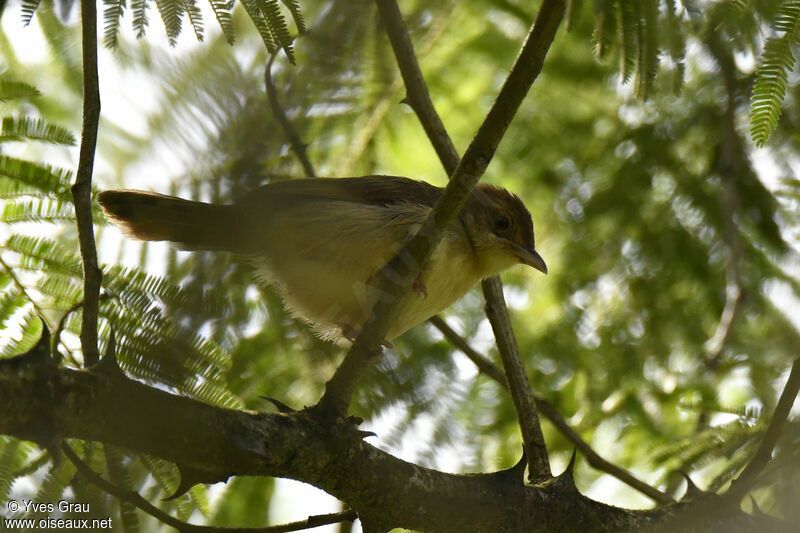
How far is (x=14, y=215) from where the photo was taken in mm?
3760

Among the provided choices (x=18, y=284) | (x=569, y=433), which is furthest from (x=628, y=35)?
(x=18, y=284)

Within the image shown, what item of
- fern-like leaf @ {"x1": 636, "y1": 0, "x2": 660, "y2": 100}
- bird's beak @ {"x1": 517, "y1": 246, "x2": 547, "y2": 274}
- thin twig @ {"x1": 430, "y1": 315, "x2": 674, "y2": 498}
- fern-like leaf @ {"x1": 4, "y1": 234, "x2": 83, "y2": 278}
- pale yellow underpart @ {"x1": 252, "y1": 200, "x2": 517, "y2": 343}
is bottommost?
thin twig @ {"x1": 430, "y1": 315, "x2": 674, "y2": 498}

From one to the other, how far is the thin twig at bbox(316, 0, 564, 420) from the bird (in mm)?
512

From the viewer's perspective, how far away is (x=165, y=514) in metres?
3.05

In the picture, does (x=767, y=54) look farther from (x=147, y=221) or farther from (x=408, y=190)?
(x=147, y=221)

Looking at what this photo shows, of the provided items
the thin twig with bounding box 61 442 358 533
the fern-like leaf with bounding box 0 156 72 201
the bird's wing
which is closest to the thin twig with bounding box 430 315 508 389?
the bird's wing

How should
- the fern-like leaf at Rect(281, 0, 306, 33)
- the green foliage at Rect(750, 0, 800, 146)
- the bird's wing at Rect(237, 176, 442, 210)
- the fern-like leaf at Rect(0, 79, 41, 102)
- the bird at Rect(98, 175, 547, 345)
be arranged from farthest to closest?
1. the bird's wing at Rect(237, 176, 442, 210)
2. the bird at Rect(98, 175, 547, 345)
3. the fern-like leaf at Rect(0, 79, 41, 102)
4. the green foliage at Rect(750, 0, 800, 146)
5. the fern-like leaf at Rect(281, 0, 306, 33)

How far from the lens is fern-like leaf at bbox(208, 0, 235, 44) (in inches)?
125

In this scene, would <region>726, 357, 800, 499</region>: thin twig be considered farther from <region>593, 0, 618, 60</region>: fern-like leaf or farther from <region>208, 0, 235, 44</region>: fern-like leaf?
<region>208, 0, 235, 44</region>: fern-like leaf

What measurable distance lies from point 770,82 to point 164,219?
9.36 feet

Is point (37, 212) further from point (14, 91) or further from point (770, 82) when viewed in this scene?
point (770, 82)

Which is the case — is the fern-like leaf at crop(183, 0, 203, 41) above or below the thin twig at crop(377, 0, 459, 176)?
below

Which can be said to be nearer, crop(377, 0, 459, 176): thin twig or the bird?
the bird

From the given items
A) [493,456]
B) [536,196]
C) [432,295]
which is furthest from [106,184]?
[536,196]
